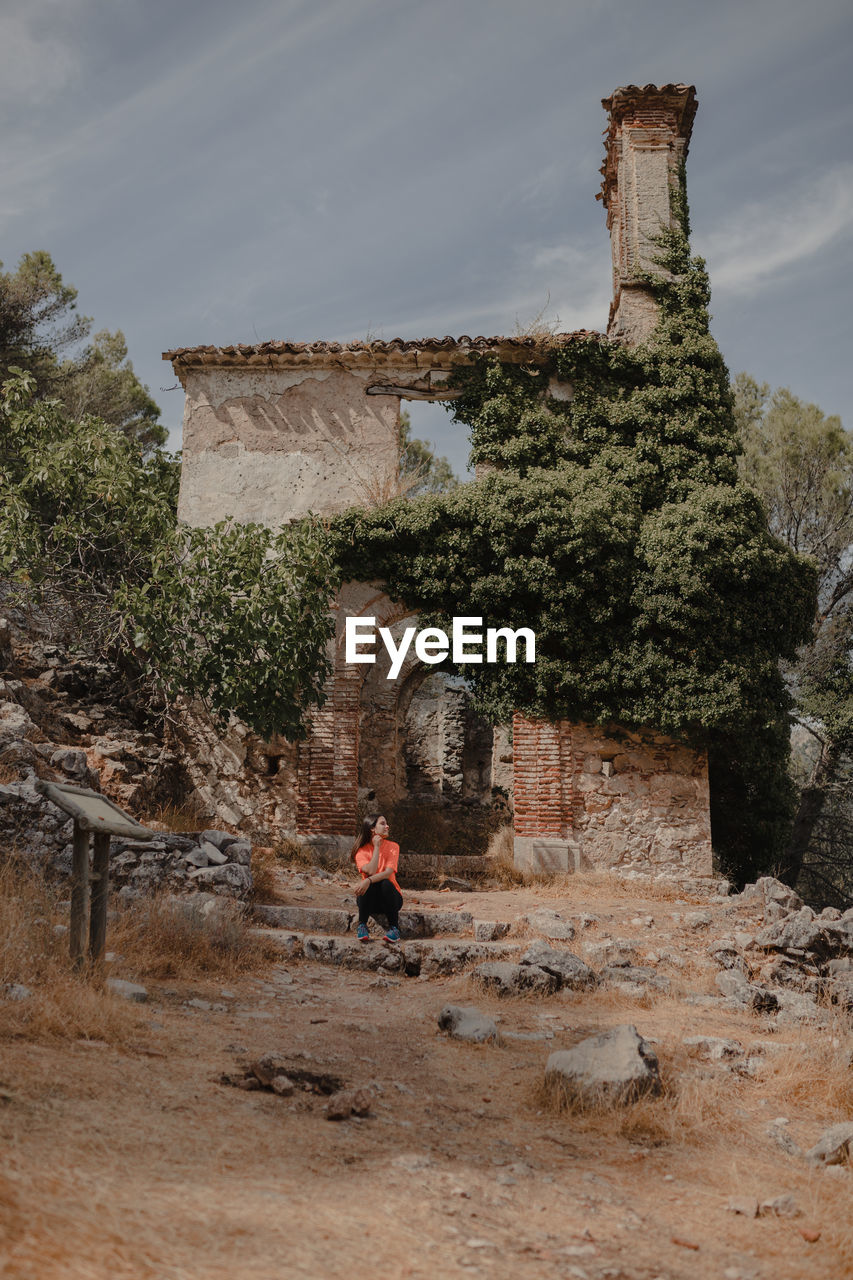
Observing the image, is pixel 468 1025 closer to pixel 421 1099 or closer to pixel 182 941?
pixel 421 1099

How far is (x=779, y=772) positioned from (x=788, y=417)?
9.40 m

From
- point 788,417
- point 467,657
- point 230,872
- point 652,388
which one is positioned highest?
point 788,417

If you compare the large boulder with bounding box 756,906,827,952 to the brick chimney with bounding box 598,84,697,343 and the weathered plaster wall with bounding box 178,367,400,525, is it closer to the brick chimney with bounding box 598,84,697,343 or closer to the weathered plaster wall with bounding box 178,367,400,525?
the weathered plaster wall with bounding box 178,367,400,525

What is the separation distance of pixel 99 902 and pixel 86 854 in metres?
0.45

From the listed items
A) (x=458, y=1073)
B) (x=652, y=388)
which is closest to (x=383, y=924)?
(x=458, y=1073)

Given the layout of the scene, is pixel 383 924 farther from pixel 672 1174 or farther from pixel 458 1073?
pixel 672 1174

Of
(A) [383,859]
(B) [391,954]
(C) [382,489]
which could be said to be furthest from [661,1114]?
(C) [382,489]

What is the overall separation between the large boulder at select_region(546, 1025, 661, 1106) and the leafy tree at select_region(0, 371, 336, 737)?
7.61 metres

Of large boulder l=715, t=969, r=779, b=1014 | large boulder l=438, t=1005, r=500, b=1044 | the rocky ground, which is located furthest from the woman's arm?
large boulder l=715, t=969, r=779, b=1014

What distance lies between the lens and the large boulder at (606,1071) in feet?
16.4

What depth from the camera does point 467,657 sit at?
531 inches

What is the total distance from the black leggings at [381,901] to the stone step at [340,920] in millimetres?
521

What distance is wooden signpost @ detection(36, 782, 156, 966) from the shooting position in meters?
5.85

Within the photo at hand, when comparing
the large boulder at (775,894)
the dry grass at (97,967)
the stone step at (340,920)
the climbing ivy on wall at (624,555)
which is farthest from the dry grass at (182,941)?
the climbing ivy on wall at (624,555)
